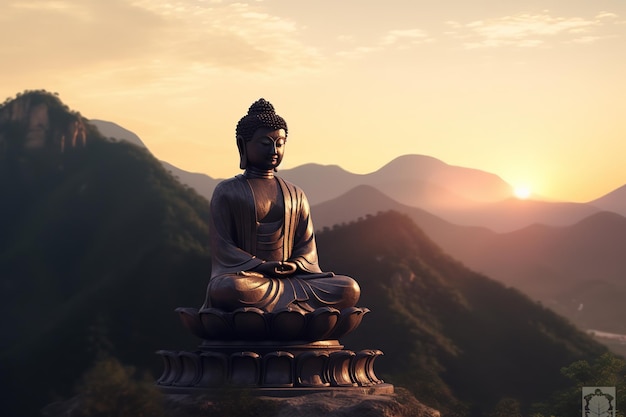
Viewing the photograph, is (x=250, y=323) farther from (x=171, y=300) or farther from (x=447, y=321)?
(x=447, y=321)

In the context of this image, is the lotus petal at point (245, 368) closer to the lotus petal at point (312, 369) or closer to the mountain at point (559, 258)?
the lotus petal at point (312, 369)

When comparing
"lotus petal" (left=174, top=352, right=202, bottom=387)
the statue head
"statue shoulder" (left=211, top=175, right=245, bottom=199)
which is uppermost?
the statue head

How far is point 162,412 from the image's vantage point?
1473 cm

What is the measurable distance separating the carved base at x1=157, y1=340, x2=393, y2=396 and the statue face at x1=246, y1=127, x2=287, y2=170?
2562 millimetres

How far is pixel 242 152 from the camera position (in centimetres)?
1788

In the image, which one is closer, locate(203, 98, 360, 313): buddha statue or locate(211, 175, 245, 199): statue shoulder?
locate(203, 98, 360, 313): buddha statue

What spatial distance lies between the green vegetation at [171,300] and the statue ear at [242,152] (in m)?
21.1

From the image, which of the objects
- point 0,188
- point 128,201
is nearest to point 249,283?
point 128,201

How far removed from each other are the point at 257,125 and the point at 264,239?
4.87 ft

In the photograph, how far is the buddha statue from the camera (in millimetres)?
16625

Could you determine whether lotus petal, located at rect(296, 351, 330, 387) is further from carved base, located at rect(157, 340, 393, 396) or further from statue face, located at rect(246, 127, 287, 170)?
statue face, located at rect(246, 127, 287, 170)

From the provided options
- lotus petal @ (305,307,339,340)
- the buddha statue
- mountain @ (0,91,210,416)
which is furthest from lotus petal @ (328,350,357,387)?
Result: mountain @ (0,91,210,416)

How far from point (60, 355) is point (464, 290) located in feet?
53.7

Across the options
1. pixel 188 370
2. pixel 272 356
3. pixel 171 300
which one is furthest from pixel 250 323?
pixel 171 300
